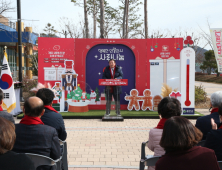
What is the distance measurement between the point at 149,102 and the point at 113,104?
1.76m

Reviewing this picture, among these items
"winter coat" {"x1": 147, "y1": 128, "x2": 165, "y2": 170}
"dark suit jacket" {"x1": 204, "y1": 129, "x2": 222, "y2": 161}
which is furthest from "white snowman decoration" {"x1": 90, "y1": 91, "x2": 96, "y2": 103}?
"dark suit jacket" {"x1": 204, "y1": 129, "x2": 222, "y2": 161}

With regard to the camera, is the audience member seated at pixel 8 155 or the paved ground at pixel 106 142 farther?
the paved ground at pixel 106 142

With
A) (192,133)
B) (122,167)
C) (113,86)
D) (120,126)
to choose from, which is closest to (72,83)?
(113,86)

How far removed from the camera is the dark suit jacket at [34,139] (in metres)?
2.48

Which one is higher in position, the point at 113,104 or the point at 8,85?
the point at 8,85

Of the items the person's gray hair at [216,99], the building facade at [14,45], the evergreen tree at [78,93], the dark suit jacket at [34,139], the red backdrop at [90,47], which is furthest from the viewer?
the building facade at [14,45]

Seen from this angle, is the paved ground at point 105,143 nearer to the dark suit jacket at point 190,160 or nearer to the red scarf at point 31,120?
the red scarf at point 31,120

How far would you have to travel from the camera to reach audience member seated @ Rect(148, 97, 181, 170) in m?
2.71

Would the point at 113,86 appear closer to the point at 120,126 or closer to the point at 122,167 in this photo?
the point at 120,126

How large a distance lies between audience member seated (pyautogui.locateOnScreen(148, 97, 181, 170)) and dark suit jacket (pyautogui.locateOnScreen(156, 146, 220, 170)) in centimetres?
91

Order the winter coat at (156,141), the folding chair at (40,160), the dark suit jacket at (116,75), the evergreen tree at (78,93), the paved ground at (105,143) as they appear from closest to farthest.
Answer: the folding chair at (40,160) < the winter coat at (156,141) < the paved ground at (105,143) < the dark suit jacket at (116,75) < the evergreen tree at (78,93)

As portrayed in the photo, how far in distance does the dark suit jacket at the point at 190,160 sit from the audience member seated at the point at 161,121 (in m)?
0.91

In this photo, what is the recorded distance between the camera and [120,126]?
7.31m

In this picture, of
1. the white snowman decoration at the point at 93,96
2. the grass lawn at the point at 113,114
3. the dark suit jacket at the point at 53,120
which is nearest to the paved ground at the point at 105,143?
the grass lawn at the point at 113,114
